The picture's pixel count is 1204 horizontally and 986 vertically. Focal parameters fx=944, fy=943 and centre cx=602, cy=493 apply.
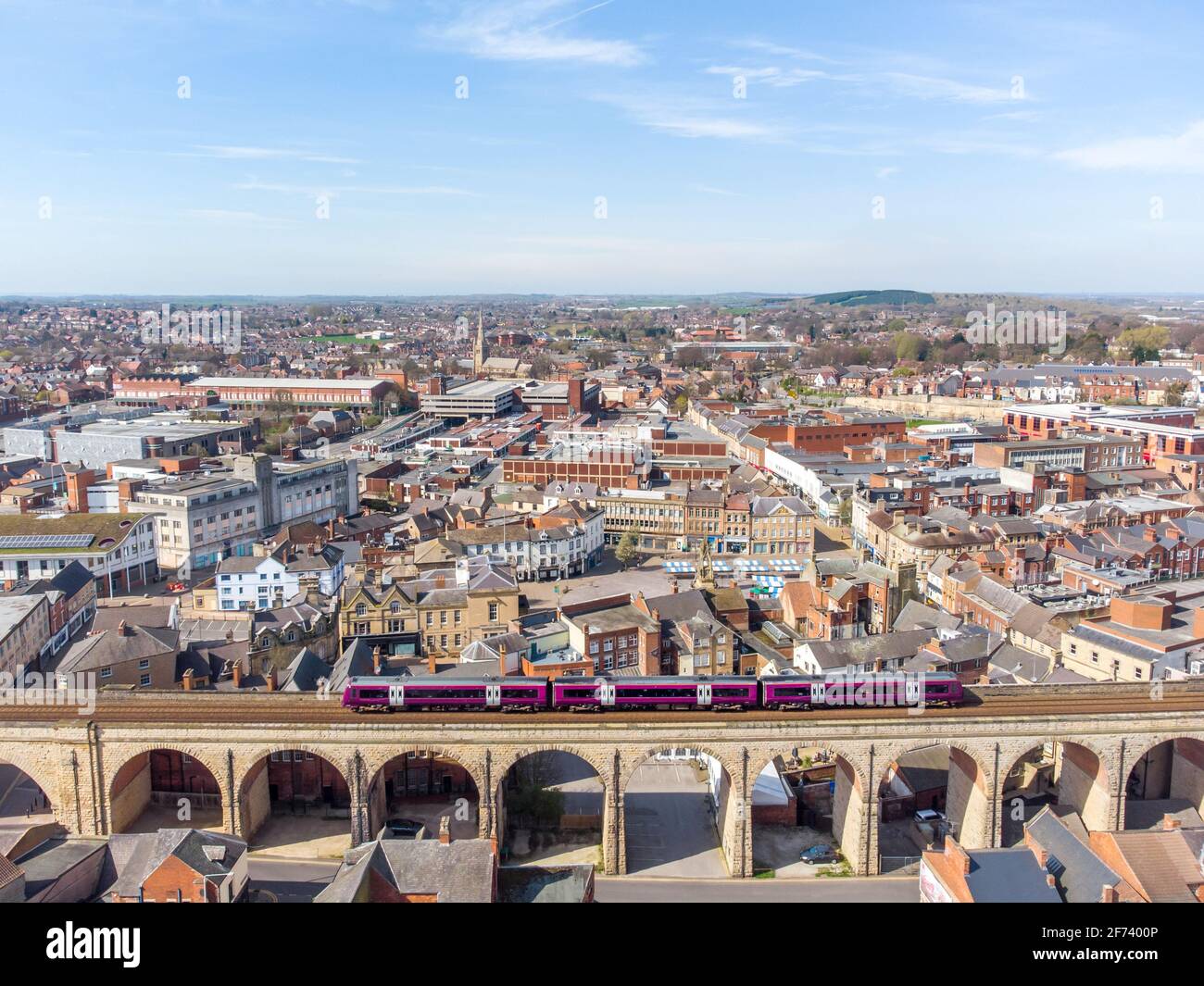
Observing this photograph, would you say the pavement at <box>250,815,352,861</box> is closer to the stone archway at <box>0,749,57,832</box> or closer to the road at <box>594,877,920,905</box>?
the stone archway at <box>0,749,57,832</box>

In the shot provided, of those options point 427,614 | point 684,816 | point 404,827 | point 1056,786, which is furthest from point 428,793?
point 1056,786

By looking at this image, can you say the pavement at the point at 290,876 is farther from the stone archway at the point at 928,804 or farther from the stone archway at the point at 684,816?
the stone archway at the point at 928,804

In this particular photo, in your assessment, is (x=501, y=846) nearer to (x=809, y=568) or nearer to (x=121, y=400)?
(x=809, y=568)

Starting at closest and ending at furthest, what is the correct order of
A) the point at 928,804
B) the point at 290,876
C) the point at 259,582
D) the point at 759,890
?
the point at 759,890 < the point at 290,876 < the point at 928,804 < the point at 259,582

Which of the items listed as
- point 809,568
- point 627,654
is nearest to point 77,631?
point 627,654

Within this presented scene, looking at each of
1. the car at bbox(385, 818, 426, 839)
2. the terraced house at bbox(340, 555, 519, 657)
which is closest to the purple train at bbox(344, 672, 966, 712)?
the car at bbox(385, 818, 426, 839)
